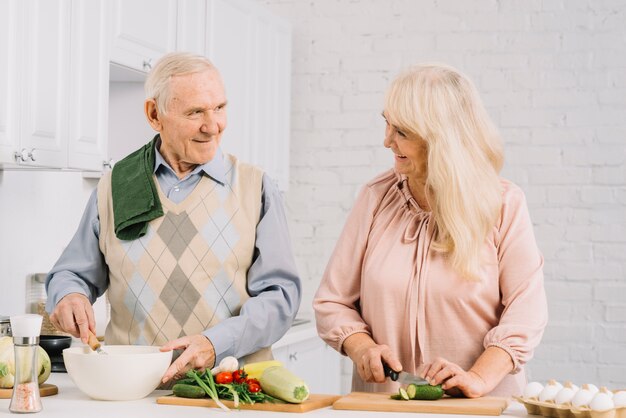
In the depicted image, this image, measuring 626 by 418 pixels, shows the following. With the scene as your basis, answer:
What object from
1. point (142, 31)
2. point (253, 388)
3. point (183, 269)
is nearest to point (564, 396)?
point (253, 388)

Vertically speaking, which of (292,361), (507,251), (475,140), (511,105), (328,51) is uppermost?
(328,51)

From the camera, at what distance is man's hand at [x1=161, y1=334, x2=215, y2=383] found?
2100 mm

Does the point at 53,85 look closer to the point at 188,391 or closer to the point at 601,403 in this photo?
the point at 188,391

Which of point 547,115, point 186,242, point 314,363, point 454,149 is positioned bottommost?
point 314,363

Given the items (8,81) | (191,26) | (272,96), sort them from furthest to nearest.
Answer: (272,96) < (191,26) < (8,81)

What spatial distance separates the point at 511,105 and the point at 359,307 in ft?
7.89

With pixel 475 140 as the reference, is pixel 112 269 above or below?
below

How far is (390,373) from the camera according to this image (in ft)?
7.11

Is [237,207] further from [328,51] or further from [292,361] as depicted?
[328,51]

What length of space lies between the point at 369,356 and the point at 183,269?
Result: 50cm

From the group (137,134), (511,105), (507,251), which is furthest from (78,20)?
(511,105)

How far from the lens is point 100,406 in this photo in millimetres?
1963

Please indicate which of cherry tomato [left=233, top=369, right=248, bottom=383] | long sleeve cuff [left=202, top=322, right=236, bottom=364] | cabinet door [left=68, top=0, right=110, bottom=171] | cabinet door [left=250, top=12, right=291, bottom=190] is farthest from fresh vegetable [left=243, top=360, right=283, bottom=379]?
cabinet door [left=250, top=12, right=291, bottom=190]

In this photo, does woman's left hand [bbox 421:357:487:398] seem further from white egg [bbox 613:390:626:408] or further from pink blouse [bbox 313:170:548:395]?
white egg [bbox 613:390:626:408]
